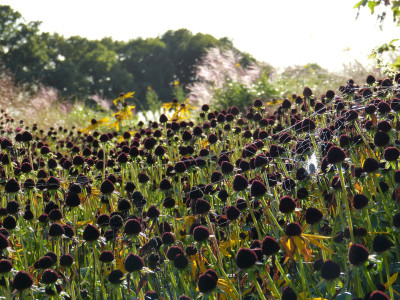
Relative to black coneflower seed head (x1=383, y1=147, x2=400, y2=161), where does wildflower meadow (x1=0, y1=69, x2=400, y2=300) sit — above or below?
below

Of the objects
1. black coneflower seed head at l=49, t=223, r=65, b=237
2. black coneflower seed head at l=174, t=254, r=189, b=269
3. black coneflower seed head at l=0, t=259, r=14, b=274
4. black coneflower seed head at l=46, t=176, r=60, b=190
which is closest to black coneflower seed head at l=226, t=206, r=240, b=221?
black coneflower seed head at l=174, t=254, r=189, b=269

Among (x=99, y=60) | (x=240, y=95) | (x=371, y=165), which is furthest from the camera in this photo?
(x=99, y=60)

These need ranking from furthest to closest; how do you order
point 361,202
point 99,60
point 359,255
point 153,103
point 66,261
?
point 99,60
point 153,103
point 66,261
point 361,202
point 359,255

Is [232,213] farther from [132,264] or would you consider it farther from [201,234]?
[132,264]

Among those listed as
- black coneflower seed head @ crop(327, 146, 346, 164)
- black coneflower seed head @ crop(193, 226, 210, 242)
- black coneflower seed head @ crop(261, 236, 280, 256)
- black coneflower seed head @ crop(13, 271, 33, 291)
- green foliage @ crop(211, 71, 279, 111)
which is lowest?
black coneflower seed head @ crop(13, 271, 33, 291)

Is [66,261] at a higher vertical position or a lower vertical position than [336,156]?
lower

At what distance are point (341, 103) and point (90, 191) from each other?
197cm

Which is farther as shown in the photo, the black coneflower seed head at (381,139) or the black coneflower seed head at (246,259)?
the black coneflower seed head at (381,139)

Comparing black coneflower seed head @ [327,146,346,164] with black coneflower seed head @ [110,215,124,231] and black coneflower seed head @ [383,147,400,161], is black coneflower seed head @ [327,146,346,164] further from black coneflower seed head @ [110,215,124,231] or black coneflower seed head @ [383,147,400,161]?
black coneflower seed head @ [110,215,124,231]

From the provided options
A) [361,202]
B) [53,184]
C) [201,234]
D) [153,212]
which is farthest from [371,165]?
[53,184]

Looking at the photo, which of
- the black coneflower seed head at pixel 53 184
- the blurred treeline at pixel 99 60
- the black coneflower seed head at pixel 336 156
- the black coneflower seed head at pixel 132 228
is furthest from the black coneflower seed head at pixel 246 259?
the blurred treeline at pixel 99 60

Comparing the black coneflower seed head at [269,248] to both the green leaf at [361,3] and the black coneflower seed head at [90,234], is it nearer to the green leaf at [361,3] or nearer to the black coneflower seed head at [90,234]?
the black coneflower seed head at [90,234]

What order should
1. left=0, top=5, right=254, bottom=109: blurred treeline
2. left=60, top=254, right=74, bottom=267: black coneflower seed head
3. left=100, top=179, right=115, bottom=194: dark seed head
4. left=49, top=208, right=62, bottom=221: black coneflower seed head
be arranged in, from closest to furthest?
left=60, top=254, right=74, bottom=267: black coneflower seed head → left=49, top=208, right=62, bottom=221: black coneflower seed head → left=100, top=179, right=115, bottom=194: dark seed head → left=0, top=5, right=254, bottom=109: blurred treeline

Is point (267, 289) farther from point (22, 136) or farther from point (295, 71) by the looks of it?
point (295, 71)
